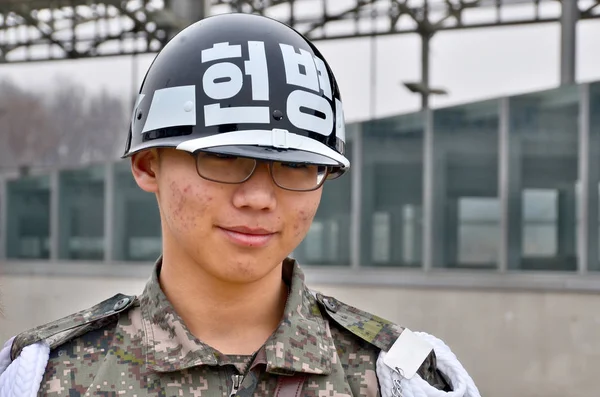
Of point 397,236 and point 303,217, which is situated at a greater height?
point 303,217

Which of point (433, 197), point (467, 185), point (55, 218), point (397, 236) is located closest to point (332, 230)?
point (397, 236)

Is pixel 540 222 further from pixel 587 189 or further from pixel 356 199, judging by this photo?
pixel 356 199

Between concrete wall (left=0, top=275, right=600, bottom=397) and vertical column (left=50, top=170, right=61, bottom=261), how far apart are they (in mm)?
2422

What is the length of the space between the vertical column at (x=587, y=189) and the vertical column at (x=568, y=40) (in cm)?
148

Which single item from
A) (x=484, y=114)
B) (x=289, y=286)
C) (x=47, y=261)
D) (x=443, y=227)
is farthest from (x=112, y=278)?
(x=289, y=286)

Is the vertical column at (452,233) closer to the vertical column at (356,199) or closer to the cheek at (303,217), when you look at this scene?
the vertical column at (356,199)

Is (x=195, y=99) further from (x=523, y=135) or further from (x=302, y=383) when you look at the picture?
(x=523, y=135)

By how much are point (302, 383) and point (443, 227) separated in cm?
659

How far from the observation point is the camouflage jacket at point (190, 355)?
5.54 feet

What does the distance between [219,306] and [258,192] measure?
1.00 ft

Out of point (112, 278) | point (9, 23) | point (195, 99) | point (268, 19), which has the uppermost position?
point (9, 23)

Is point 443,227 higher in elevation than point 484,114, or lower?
lower

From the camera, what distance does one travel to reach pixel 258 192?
164cm

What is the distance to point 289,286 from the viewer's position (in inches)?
76.8
